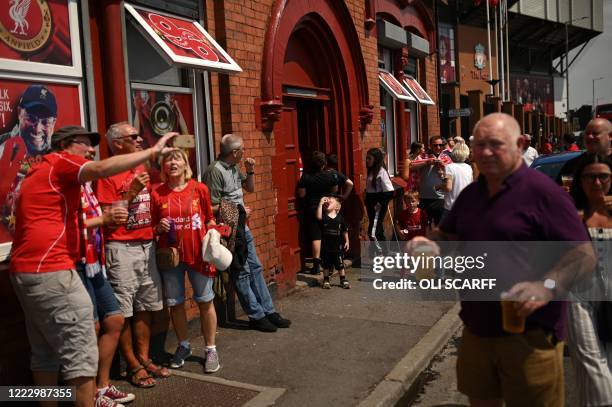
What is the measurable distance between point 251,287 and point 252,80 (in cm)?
237

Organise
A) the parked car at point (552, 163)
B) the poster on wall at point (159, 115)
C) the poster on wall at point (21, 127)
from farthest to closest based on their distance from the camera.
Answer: the parked car at point (552, 163) < the poster on wall at point (159, 115) < the poster on wall at point (21, 127)

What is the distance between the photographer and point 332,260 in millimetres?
7500

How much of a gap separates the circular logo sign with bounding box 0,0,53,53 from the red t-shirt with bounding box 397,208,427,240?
5089mm

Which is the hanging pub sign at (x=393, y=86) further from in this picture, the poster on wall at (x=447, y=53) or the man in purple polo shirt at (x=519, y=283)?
the poster on wall at (x=447, y=53)

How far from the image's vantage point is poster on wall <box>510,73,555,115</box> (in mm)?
38406

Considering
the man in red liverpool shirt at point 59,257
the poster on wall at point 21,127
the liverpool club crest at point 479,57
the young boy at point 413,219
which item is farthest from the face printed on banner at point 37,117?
the liverpool club crest at point 479,57

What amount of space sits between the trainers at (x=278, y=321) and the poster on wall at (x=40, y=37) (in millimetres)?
2972

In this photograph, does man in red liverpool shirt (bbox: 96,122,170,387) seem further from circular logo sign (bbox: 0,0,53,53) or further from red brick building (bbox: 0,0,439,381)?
circular logo sign (bbox: 0,0,53,53)

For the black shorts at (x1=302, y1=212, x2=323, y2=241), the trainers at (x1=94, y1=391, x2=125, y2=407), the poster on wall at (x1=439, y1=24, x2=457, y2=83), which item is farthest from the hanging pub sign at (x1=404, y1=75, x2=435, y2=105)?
the poster on wall at (x1=439, y1=24, x2=457, y2=83)

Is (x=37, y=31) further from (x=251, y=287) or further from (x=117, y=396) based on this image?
(x=251, y=287)

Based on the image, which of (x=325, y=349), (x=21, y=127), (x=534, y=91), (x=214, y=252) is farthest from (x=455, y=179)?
(x=534, y=91)

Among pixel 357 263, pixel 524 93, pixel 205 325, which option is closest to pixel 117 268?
pixel 205 325

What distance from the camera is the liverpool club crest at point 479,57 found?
92.7ft

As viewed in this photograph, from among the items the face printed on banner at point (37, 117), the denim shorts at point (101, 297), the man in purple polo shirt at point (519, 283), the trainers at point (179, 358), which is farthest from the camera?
the trainers at point (179, 358)
